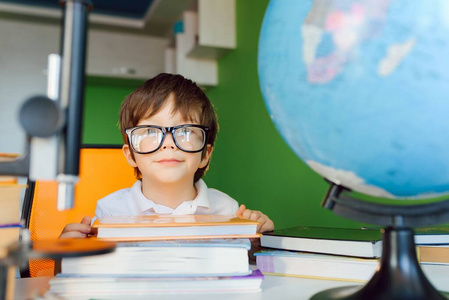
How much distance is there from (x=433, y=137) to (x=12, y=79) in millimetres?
3115

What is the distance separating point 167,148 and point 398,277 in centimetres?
58

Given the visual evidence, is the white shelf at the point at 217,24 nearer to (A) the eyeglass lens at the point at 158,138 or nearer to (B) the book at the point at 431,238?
(A) the eyeglass lens at the point at 158,138

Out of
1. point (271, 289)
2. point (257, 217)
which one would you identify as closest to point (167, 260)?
point (271, 289)

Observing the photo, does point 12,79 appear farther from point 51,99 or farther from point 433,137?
point 433,137

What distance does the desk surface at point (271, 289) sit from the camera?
0.51 meters

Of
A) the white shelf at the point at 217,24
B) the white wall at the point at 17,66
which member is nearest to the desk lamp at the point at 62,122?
the white shelf at the point at 217,24

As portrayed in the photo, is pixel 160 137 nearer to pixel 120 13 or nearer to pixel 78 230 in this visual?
pixel 78 230

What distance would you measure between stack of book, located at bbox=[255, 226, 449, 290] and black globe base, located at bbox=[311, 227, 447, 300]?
12 cm

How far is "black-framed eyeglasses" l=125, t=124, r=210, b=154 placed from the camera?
0.91m

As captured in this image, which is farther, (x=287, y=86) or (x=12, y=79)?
(x=12, y=79)

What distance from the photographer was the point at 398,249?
453 millimetres

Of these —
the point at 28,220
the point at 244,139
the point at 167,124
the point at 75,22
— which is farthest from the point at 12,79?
the point at 75,22

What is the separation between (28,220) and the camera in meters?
1.07

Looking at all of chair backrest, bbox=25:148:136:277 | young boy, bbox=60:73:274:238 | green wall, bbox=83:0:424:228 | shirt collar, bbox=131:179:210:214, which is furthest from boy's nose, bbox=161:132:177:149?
green wall, bbox=83:0:424:228
